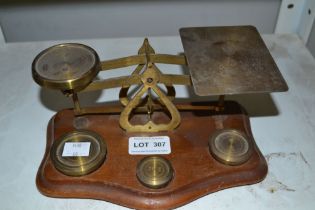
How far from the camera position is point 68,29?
1.79 meters

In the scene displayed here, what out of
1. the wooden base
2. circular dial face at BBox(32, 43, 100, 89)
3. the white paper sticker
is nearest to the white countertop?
the wooden base

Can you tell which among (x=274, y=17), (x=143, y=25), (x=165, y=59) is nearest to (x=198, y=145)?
(x=165, y=59)

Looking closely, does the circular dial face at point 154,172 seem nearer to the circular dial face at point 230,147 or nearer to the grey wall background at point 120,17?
the circular dial face at point 230,147

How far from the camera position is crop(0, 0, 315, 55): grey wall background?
5.55 ft

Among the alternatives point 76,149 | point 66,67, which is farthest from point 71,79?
point 76,149

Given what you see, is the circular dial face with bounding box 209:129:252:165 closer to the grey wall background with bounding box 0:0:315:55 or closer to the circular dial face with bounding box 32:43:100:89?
the circular dial face with bounding box 32:43:100:89

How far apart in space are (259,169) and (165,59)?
453 millimetres

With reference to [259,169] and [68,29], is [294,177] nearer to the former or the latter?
[259,169]

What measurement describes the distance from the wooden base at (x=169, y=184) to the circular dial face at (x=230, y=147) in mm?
21

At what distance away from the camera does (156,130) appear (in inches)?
47.8

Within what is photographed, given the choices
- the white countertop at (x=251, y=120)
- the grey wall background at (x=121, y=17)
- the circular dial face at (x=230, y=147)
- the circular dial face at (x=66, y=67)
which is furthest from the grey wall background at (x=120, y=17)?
the circular dial face at (x=230, y=147)

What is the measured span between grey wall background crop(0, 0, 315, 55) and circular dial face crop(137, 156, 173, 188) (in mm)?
854

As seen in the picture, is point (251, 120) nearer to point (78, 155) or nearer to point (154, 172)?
point (154, 172)

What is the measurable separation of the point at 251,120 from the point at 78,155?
63 centimetres
